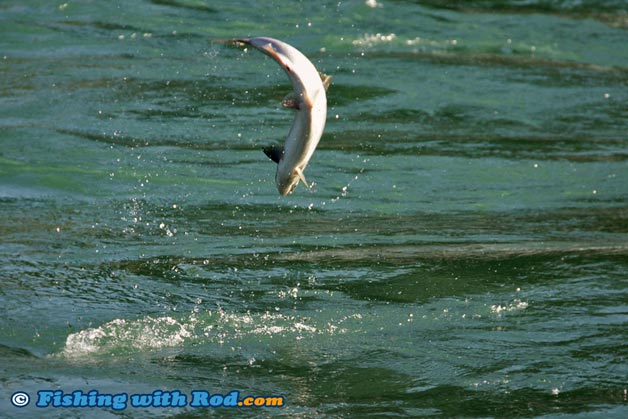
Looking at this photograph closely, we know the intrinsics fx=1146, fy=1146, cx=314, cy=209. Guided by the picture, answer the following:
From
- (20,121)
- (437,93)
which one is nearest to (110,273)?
(20,121)

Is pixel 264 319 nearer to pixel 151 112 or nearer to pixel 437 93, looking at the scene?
pixel 151 112

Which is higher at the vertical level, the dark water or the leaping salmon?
the leaping salmon

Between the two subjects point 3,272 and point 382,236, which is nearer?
point 3,272

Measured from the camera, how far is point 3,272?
6.05 m

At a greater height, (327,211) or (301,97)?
(301,97)

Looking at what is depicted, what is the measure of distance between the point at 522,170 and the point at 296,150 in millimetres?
4727

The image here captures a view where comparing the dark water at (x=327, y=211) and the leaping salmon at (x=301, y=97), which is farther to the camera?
the dark water at (x=327, y=211)

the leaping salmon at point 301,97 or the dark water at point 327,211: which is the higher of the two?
the leaping salmon at point 301,97

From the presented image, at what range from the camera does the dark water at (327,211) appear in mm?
4797

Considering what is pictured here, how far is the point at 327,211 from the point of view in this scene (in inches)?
293

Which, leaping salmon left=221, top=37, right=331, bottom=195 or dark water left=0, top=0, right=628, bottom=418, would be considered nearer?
leaping salmon left=221, top=37, right=331, bottom=195

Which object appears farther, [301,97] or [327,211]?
[327,211]

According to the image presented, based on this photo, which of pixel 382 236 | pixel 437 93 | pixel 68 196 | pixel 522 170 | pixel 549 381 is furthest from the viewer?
pixel 437 93

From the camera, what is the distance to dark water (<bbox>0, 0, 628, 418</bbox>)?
4797 mm
